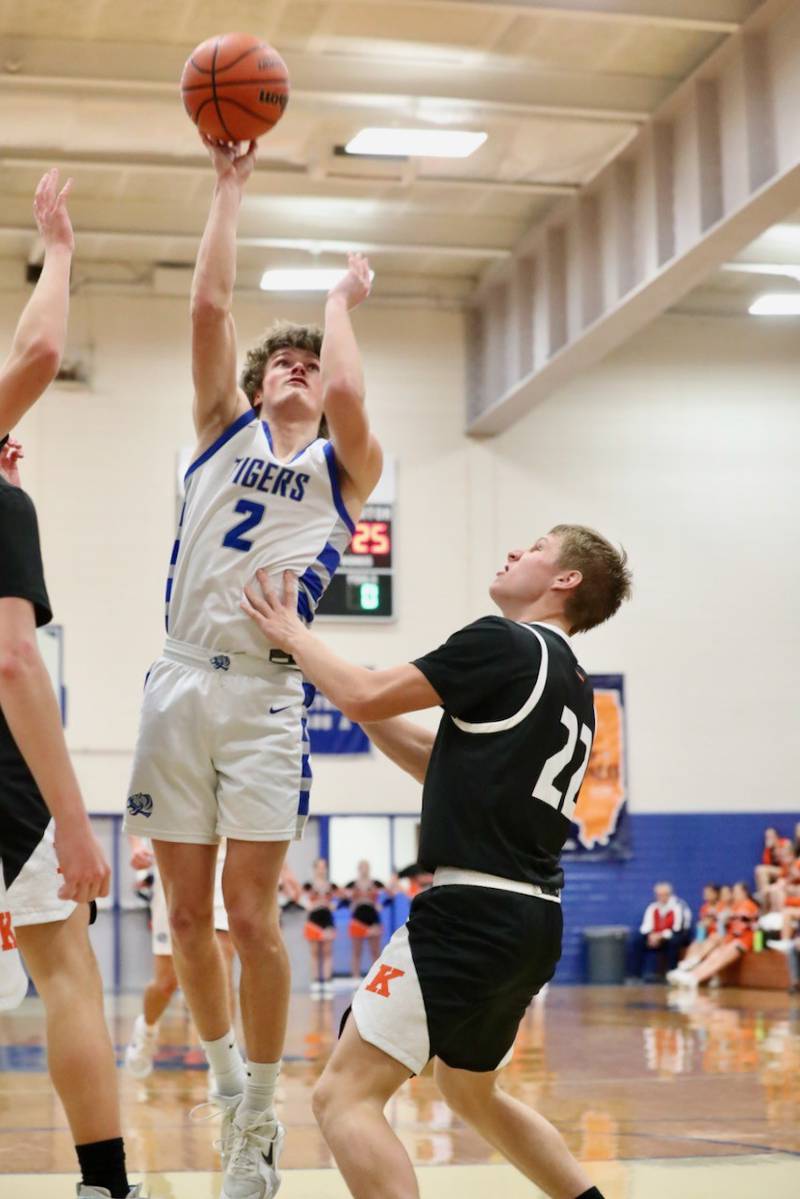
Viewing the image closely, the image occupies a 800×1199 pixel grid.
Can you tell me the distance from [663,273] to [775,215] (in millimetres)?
1562

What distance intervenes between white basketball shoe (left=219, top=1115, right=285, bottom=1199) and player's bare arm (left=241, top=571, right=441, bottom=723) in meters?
1.47

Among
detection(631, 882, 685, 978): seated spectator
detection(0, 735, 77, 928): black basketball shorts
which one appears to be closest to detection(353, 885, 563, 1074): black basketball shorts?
detection(0, 735, 77, 928): black basketball shorts

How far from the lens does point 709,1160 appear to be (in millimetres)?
5930

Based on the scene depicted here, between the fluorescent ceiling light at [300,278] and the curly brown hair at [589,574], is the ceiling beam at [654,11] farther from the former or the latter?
the curly brown hair at [589,574]

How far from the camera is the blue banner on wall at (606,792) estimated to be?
19375mm

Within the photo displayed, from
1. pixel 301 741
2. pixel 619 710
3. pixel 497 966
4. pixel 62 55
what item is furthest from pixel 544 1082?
pixel 619 710

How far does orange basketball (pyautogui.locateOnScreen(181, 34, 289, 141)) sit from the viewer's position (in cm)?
509

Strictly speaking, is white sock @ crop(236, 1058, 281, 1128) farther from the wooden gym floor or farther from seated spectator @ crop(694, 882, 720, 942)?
seated spectator @ crop(694, 882, 720, 942)

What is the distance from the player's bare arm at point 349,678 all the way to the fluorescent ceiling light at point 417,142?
10780 millimetres

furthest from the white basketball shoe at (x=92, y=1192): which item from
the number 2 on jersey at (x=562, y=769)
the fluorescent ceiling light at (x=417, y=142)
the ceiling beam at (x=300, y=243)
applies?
the ceiling beam at (x=300, y=243)

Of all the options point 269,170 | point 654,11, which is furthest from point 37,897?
point 269,170

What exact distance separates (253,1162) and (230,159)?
325 centimetres

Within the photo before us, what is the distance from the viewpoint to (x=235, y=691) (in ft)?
15.8

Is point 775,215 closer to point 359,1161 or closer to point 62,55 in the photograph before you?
point 62,55
